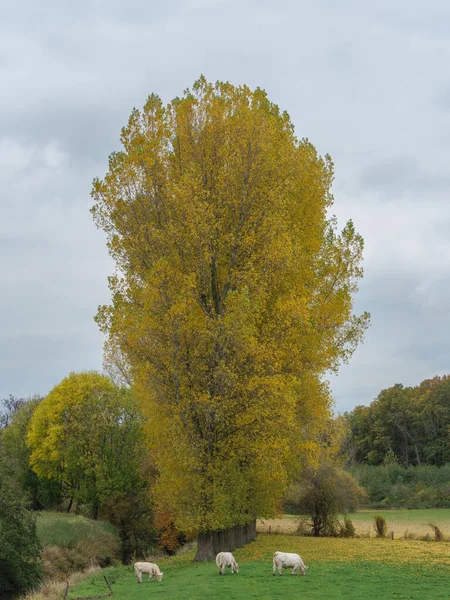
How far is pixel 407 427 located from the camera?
8825cm

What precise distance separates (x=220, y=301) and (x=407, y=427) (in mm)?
73144

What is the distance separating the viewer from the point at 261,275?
21906mm

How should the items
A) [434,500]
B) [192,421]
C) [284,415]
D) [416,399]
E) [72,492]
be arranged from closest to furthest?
1. [284,415]
2. [192,421]
3. [72,492]
4. [434,500]
5. [416,399]

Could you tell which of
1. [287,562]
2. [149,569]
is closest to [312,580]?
[287,562]

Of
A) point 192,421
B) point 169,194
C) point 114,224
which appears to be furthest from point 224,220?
point 192,421

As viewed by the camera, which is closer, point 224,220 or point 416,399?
point 224,220

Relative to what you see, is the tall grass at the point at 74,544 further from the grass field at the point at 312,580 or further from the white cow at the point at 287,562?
the white cow at the point at 287,562

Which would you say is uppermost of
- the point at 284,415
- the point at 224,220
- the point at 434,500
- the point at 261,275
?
the point at 224,220

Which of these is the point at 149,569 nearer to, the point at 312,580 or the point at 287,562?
the point at 287,562

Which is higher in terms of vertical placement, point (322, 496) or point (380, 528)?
point (322, 496)

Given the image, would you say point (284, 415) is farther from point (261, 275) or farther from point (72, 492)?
point (72, 492)

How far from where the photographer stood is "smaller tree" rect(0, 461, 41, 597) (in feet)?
69.4

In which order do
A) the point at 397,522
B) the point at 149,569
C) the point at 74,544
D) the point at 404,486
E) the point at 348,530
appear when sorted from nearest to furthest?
the point at 149,569 < the point at 74,544 < the point at 348,530 < the point at 397,522 < the point at 404,486

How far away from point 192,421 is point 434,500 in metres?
50.4
